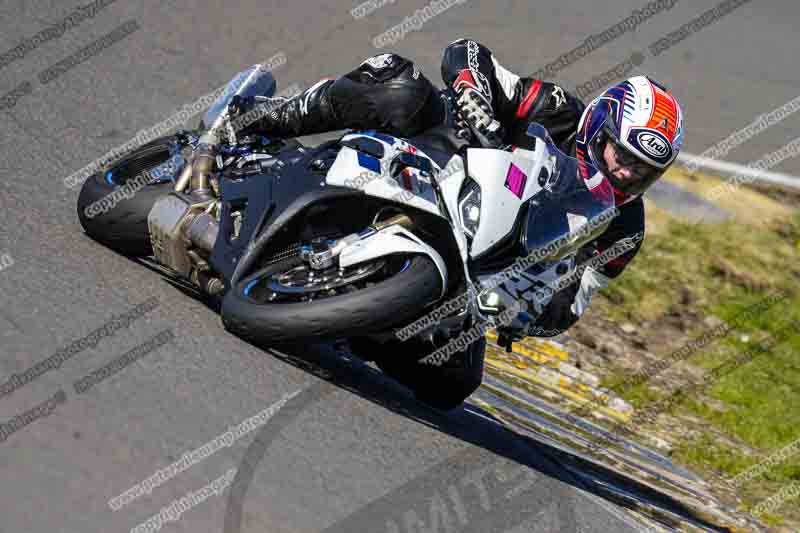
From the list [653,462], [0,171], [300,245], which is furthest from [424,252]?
[0,171]

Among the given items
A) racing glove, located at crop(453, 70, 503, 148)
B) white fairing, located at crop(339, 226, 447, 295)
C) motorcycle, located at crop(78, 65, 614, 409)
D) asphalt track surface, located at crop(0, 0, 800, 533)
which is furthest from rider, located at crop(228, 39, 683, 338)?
asphalt track surface, located at crop(0, 0, 800, 533)

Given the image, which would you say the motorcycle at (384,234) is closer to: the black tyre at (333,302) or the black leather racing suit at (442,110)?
the black tyre at (333,302)

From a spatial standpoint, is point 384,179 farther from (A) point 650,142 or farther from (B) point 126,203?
(B) point 126,203

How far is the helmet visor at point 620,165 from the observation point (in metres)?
4.92

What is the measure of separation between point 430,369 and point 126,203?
1.83 metres

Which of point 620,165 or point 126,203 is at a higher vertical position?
point 126,203

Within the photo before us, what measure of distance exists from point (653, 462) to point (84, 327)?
324cm

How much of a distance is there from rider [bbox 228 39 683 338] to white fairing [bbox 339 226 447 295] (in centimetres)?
50

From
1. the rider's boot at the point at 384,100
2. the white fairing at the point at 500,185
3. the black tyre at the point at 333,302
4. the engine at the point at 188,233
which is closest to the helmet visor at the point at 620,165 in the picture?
the white fairing at the point at 500,185

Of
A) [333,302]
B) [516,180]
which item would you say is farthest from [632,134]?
[333,302]

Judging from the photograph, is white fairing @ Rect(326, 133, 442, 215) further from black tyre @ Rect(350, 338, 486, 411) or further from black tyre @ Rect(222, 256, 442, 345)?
black tyre @ Rect(350, 338, 486, 411)

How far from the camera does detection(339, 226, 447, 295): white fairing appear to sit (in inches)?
170

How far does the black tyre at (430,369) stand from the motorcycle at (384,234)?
0.04 feet

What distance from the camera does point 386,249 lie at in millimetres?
4328
